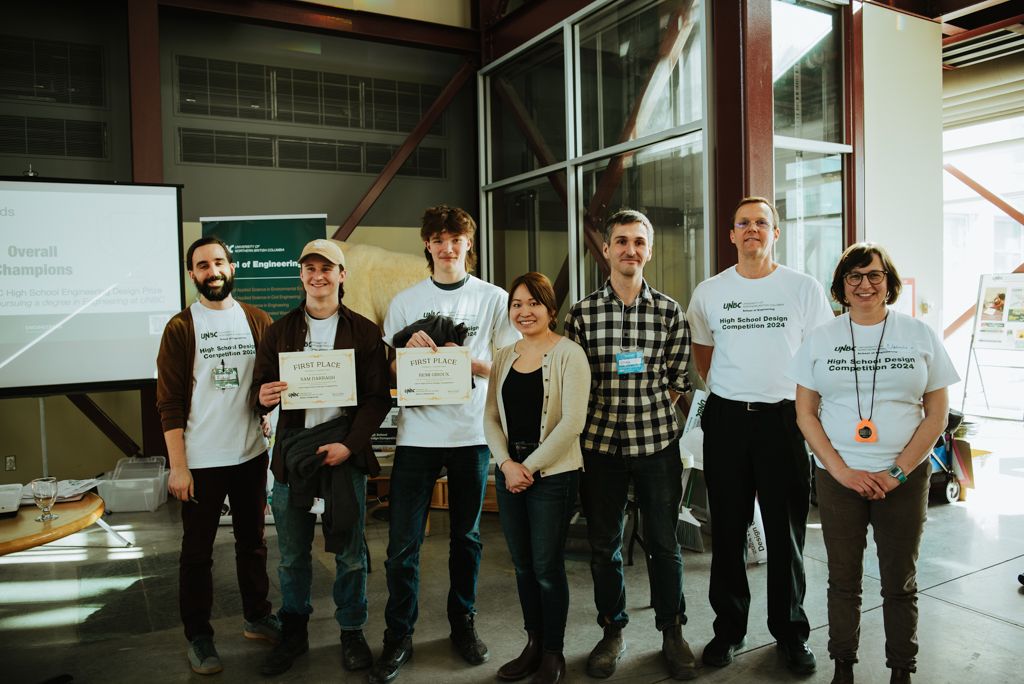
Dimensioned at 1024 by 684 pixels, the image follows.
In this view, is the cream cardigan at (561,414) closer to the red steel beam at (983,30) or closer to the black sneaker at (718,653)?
the black sneaker at (718,653)

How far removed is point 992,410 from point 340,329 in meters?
8.75

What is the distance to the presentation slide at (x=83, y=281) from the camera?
4.54 meters

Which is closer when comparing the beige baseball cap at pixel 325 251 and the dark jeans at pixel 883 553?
the dark jeans at pixel 883 553

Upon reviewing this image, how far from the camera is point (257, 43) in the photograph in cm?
637

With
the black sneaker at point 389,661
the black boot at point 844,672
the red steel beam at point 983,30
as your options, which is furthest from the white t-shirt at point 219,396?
the red steel beam at point 983,30

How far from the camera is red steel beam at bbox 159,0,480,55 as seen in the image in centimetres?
592

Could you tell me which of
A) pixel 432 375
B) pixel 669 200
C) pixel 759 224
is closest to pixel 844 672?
pixel 759 224

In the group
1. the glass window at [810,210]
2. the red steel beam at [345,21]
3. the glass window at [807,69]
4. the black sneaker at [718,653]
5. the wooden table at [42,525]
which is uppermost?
the red steel beam at [345,21]

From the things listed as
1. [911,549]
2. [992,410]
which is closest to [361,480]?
[911,549]

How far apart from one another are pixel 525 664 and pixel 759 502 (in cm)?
101

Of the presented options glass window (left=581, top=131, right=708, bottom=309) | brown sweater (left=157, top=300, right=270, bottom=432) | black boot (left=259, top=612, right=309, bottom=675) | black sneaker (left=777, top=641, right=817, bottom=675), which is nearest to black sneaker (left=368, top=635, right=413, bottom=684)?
black boot (left=259, top=612, right=309, bottom=675)

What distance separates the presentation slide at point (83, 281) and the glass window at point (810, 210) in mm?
4010

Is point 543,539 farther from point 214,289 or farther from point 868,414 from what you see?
point 214,289

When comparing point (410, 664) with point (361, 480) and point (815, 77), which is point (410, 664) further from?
point (815, 77)
